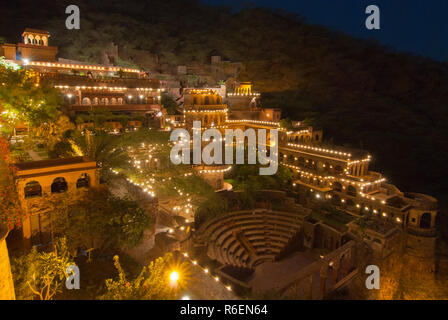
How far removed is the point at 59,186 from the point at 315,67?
140 feet

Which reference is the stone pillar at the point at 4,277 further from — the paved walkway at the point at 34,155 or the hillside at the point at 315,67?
the hillside at the point at 315,67

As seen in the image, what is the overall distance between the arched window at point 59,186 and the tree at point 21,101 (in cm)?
488

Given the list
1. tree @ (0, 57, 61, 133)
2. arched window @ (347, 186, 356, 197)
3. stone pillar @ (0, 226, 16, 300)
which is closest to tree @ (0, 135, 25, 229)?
stone pillar @ (0, 226, 16, 300)

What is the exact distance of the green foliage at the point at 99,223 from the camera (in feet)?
42.1

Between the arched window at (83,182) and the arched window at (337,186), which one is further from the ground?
the arched window at (83,182)

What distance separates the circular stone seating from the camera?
19.3m

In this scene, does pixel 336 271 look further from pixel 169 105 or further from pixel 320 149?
pixel 169 105

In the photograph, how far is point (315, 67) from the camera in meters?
46.3

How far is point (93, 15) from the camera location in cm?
4775

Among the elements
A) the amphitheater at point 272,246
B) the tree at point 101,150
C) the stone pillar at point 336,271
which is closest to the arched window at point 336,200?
the amphitheater at point 272,246

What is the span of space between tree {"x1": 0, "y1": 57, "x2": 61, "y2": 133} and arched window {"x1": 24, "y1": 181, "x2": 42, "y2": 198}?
462 centimetres

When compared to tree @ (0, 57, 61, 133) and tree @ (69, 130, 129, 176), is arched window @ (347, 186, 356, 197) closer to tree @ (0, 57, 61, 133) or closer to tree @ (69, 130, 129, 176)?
tree @ (69, 130, 129, 176)
